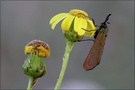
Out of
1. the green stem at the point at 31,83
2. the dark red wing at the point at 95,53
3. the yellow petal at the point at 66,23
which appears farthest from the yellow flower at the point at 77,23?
the green stem at the point at 31,83

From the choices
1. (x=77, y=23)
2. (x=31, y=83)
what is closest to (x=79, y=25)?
(x=77, y=23)

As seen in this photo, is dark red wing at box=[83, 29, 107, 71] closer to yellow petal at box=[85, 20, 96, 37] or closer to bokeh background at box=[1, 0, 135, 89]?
yellow petal at box=[85, 20, 96, 37]

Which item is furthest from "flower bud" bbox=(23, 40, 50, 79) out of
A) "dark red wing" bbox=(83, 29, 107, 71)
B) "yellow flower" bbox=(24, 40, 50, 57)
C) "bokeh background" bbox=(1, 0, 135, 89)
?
"bokeh background" bbox=(1, 0, 135, 89)

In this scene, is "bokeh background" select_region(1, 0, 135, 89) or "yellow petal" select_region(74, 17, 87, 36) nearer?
"yellow petal" select_region(74, 17, 87, 36)

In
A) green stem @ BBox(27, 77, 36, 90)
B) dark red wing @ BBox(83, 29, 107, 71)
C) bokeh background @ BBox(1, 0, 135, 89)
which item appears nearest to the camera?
green stem @ BBox(27, 77, 36, 90)

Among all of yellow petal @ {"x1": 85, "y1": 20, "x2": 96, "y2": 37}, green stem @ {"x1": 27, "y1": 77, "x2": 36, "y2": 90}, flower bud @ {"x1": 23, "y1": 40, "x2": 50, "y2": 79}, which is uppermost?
yellow petal @ {"x1": 85, "y1": 20, "x2": 96, "y2": 37}

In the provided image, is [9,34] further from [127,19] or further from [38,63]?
[38,63]
